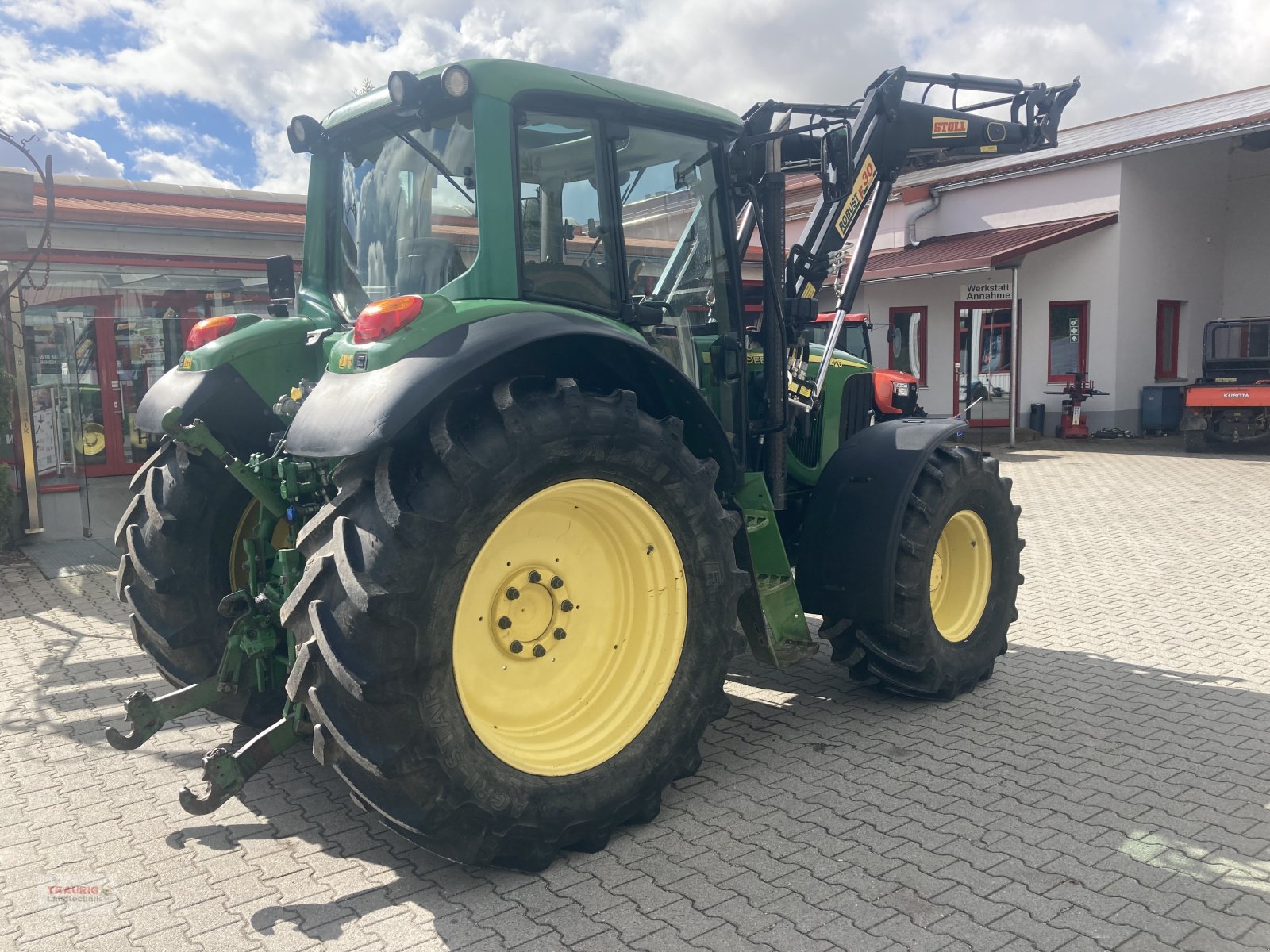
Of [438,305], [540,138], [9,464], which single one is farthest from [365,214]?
[9,464]

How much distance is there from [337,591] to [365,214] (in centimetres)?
182

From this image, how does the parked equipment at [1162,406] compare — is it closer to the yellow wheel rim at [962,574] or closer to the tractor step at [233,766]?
the yellow wheel rim at [962,574]

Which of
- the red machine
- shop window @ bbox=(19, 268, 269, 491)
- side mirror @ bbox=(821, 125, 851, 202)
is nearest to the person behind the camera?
side mirror @ bbox=(821, 125, 851, 202)

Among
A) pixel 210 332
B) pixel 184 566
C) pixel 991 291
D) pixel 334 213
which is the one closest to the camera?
pixel 184 566

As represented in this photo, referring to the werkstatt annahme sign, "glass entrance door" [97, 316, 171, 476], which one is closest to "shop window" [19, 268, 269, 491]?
"glass entrance door" [97, 316, 171, 476]

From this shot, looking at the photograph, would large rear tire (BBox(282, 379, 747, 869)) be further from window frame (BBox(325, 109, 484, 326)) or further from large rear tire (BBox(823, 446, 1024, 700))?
window frame (BBox(325, 109, 484, 326))

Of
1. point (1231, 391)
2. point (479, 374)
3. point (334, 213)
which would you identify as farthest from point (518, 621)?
point (1231, 391)

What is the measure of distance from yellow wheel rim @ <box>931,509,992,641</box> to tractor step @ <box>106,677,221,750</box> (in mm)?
3242

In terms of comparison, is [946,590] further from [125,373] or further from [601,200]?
[125,373]

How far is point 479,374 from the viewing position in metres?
3.19

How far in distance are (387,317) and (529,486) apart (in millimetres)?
665

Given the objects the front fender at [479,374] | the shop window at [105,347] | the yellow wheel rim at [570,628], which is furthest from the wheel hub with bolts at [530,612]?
the shop window at [105,347]

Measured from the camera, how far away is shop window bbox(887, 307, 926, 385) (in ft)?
70.5

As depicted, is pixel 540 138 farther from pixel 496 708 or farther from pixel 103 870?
pixel 103 870
